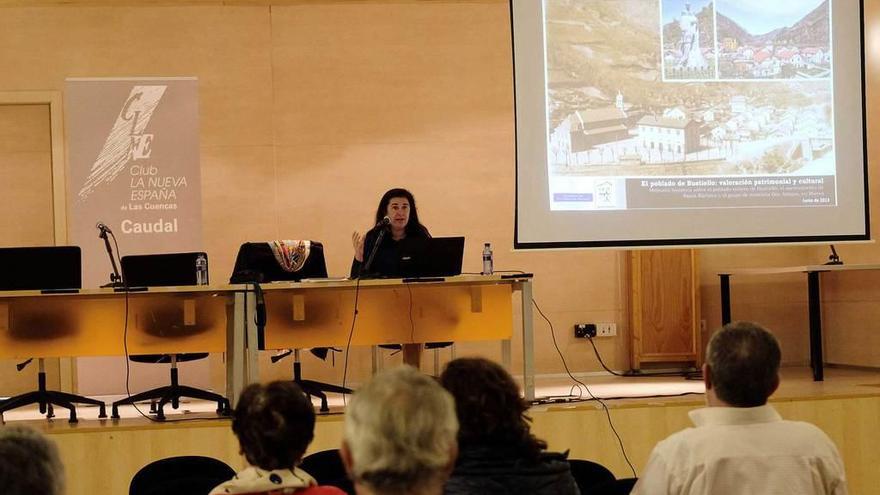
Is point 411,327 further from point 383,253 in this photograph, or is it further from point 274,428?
point 274,428

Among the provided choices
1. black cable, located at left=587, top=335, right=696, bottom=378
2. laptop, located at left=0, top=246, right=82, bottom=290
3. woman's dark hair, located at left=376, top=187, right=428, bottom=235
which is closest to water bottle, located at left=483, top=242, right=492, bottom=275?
woman's dark hair, located at left=376, top=187, right=428, bottom=235

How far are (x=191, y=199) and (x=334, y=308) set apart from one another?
7.65 feet

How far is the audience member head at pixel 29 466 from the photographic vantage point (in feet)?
4.33

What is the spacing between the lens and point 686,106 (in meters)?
5.62

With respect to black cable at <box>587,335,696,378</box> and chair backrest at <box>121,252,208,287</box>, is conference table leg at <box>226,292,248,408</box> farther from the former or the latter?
black cable at <box>587,335,696,378</box>

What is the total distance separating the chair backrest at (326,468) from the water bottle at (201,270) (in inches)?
92.1

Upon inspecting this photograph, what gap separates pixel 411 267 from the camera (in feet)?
17.1

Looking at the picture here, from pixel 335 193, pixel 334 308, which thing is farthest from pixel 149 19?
pixel 334 308

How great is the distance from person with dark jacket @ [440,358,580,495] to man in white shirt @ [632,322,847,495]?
1.29 feet

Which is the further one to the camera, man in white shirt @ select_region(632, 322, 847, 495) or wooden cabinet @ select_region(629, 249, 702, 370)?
wooden cabinet @ select_region(629, 249, 702, 370)

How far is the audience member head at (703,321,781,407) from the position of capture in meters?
2.16

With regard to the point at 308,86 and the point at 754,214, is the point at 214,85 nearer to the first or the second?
the point at 308,86

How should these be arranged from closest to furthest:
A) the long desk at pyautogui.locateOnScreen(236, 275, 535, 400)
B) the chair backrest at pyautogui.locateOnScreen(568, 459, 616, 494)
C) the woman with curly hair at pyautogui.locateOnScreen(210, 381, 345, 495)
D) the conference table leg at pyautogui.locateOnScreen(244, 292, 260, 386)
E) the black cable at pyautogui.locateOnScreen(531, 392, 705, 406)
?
1. the woman with curly hair at pyautogui.locateOnScreen(210, 381, 345, 495)
2. the chair backrest at pyautogui.locateOnScreen(568, 459, 616, 494)
3. the conference table leg at pyautogui.locateOnScreen(244, 292, 260, 386)
4. the black cable at pyautogui.locateOnScreen(531, 392, 705, 406)
5. the long desk at pyautogui.locateOnScreen(236, 275, 535, 400)

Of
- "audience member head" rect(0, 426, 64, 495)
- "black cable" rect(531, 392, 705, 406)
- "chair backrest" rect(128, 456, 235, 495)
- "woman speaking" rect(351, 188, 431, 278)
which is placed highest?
"woman speaking" rect(351, 188, 431, 278)
